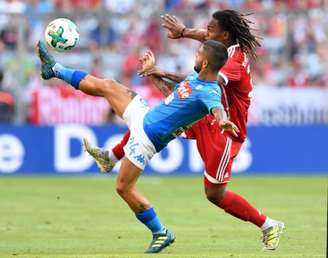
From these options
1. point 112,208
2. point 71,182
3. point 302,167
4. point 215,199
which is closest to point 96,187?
point 71,182

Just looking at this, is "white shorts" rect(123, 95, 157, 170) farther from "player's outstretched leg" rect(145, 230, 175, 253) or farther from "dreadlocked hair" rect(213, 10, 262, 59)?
"dreadlocked hair" rect(213, 10, 262, 59)

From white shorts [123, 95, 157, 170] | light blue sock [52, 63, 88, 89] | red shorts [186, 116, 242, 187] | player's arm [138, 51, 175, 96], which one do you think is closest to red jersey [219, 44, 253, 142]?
red shorts [186, 116, 242, 187]

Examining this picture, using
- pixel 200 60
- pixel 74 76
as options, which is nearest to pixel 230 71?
pixel 200 60

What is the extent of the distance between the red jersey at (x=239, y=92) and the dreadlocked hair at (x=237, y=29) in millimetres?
103

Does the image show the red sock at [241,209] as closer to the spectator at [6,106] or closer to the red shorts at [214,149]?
the red shorts at [214,149]

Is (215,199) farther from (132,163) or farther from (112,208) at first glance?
(112,208)

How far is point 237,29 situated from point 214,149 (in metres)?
1.50

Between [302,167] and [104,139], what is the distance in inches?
196

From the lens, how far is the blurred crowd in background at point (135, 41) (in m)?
23.2

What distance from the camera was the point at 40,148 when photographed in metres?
22.7

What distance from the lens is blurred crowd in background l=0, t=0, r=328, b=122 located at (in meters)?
23.2

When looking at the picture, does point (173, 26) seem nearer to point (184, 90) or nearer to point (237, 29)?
point (237, 29)

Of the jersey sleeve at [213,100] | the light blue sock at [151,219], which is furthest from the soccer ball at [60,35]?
the light blue sock at [151,219]

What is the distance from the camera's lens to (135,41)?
82.1 feet
